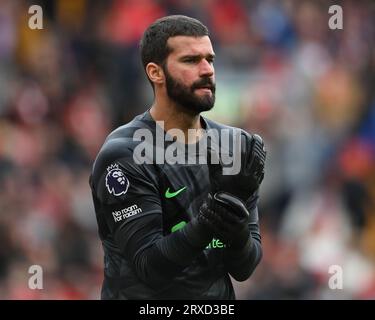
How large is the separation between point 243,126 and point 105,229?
4575 millimetres

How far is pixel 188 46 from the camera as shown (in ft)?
14.0

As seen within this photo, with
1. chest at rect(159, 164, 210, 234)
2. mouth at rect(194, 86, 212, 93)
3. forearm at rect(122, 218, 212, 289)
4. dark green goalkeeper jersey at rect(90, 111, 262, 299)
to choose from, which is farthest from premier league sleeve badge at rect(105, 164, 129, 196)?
mouth at rect(194, 86, 212, 93)

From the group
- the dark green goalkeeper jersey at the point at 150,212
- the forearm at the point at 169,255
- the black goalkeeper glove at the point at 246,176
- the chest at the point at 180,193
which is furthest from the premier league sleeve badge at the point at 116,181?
the black goalkeeper glove at the point at 246,176

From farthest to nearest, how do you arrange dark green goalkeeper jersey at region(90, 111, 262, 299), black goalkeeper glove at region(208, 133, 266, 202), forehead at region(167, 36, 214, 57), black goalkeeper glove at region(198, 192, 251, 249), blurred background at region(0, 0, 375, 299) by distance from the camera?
1. blurred background at region(0, 0, 375, 299)
2. forehead at region(167, 36, 214, 57)
3. dark green goalkeeper jersey at region(90, 111, 262, 299)
4. black goalkeeper glove at region(208, 133, 266, 202)
5. black goalkeeper glove at region(198, 192, 251, 249)

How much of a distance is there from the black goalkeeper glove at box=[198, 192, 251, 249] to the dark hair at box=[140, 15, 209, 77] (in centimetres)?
80

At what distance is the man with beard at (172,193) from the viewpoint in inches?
159

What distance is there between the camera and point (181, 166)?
4.28m

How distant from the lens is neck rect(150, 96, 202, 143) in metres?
4.35

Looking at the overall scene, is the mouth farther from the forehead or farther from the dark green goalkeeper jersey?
the dark green goalkeeper jersey

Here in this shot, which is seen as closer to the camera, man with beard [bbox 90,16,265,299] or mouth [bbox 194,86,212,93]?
man with beard [bbox 90,16,265,299]

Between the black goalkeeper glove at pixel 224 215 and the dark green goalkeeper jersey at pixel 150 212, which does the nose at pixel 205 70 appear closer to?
the dark green goalkeeper jersey at pixel 150 212

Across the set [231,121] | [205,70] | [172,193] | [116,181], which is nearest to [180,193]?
[172,193]
